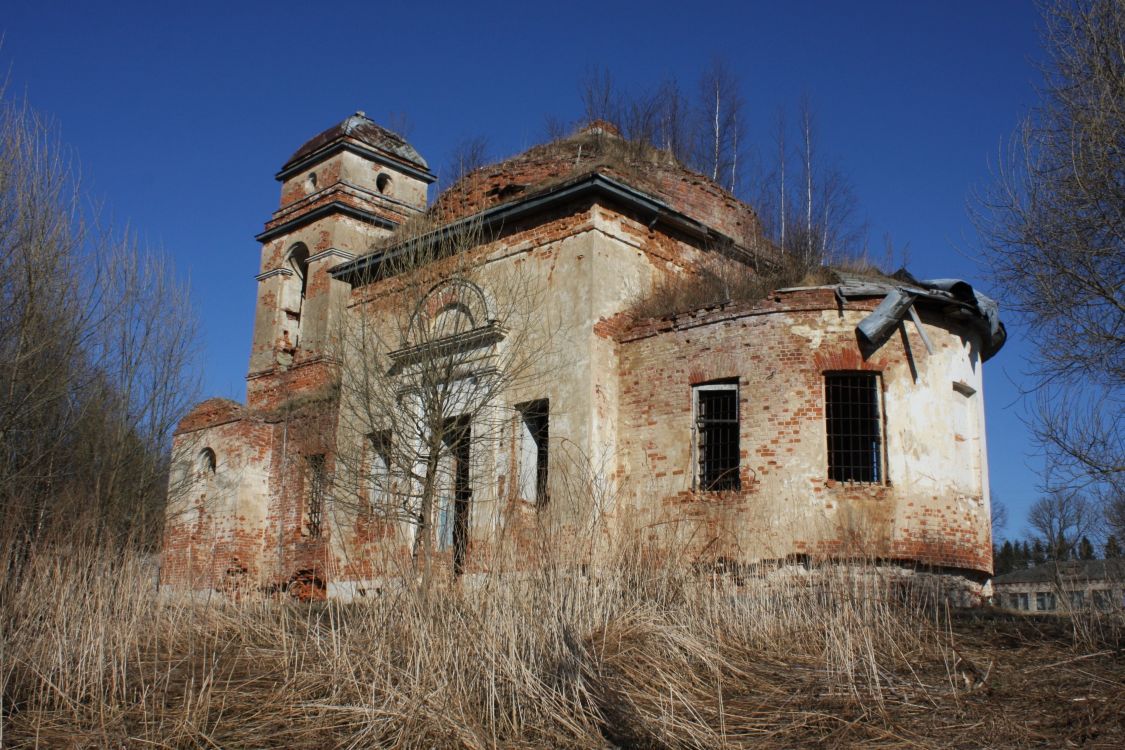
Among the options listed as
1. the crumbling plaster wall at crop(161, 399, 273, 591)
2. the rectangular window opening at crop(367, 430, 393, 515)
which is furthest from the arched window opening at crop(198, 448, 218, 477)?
the rectangular window opening at crop(367, 430, 393, 515)

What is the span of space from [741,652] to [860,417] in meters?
6.12

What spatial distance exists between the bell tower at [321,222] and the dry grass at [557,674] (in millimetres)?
16307

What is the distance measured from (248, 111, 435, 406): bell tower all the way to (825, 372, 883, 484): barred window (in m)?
13.9

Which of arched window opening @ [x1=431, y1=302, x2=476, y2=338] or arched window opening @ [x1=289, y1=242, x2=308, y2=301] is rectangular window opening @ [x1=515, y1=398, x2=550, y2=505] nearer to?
arched window opening @ [x1=431, y1=302, x2=476, y2=338]

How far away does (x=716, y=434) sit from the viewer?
13.1 meters

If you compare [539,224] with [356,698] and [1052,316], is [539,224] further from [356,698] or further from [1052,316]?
[356,698]

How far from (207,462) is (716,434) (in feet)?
39.6

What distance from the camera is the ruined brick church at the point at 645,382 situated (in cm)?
1212

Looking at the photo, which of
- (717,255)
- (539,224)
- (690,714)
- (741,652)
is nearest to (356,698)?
(690,714)

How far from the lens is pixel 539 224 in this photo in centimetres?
1465

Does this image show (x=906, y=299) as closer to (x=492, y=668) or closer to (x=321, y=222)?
(x=492, y=668)

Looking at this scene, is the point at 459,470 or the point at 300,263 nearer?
the point at 459,470

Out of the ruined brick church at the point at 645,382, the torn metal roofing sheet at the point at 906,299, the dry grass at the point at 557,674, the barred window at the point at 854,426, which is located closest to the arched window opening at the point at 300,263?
the ruined brick church at the point at 645,382

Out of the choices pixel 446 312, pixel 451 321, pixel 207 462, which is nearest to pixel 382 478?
pixel 451 321
